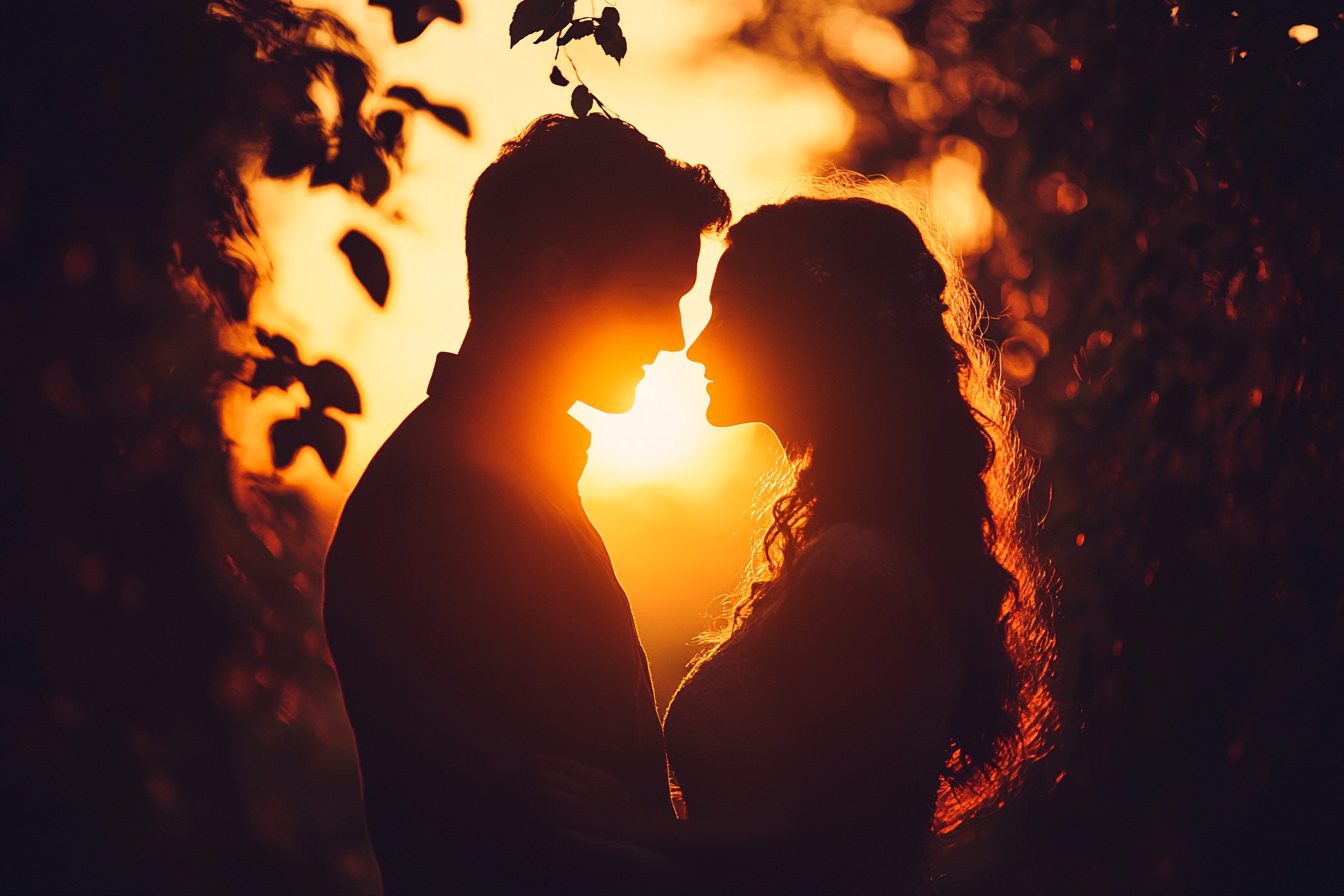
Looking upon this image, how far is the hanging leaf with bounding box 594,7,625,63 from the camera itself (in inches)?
86.9

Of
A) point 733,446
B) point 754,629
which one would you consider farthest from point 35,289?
point 733,446

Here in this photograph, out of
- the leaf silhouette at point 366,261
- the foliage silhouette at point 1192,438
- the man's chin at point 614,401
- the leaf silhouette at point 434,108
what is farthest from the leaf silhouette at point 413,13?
the foliage silhouette at point 1192,438

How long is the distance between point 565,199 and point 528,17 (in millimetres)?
403

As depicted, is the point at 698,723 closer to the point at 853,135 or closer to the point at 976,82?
the point at 976,82

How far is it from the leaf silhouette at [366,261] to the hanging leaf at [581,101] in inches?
25.1

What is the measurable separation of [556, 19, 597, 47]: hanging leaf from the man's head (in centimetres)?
21

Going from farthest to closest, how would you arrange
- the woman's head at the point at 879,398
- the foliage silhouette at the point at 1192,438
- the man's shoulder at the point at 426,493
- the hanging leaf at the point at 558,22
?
the foliage silhouette at the point at 1192,438
the woman's head at the point at 879,398
the hanging leaf at the point at 558,22
the man's shoulder at the point at 426,493

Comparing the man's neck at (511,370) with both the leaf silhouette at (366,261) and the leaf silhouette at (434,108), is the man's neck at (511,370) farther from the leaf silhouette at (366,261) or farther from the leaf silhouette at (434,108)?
the leaf silhouette at (434,108)

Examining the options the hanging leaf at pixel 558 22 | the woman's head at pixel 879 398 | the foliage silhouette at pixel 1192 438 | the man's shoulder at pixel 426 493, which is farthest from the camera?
the foliage silhouette at pixel 1192 438

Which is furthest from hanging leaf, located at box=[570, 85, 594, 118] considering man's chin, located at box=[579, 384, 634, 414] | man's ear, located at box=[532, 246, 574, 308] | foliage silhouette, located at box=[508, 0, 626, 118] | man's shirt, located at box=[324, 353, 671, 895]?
man's shirt, located at box=[324, 353, 671, 895]

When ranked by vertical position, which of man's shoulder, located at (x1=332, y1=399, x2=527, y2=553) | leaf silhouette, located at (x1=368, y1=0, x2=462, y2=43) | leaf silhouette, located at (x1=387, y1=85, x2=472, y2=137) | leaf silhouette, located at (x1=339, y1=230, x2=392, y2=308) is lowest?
man's shoulder, located at (x1=332, y1=399, x2=527, y2=553)

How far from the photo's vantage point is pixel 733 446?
8.06 metres

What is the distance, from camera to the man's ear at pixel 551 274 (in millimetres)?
2299

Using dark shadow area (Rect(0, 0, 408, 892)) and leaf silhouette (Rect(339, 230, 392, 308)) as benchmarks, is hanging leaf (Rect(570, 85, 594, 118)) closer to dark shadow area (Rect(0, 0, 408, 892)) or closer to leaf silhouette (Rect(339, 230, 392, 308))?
dark shadow area (Rect(0, 0, 408, 892))
